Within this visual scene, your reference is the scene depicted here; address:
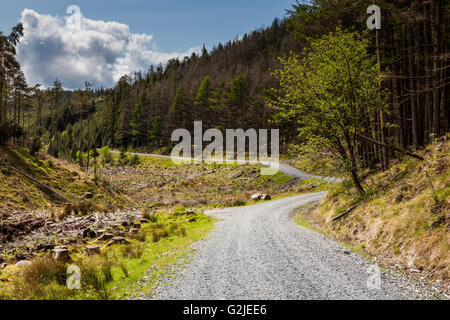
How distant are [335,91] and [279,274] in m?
8.10

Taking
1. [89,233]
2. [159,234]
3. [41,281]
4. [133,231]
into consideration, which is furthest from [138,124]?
[41,281]

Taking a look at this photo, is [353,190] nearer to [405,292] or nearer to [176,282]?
[405,292]

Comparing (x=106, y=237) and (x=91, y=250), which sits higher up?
(x=91, y=250)

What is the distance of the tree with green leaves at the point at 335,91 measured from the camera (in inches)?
414

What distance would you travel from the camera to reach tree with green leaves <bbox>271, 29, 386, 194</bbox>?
10.5 m

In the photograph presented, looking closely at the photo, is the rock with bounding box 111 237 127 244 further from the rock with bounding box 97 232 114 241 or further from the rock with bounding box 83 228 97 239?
the rock with bounding box 83 228 97 239

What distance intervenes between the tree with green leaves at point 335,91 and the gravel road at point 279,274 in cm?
468

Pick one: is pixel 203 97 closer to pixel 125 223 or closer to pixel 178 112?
pixel 178 112

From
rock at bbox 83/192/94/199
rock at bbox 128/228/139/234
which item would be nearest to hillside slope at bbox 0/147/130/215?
rock at bbox 83/192/94/199

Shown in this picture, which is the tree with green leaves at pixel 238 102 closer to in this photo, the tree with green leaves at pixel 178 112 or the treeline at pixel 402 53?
the tree with green leaves at pixel 178 112

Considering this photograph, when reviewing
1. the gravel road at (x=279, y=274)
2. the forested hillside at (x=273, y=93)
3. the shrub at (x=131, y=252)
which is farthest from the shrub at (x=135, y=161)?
the gravel road at (x=279, y=274)

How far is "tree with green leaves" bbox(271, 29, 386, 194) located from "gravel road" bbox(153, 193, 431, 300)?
4679 millimetres

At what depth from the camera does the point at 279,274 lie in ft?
20.9
